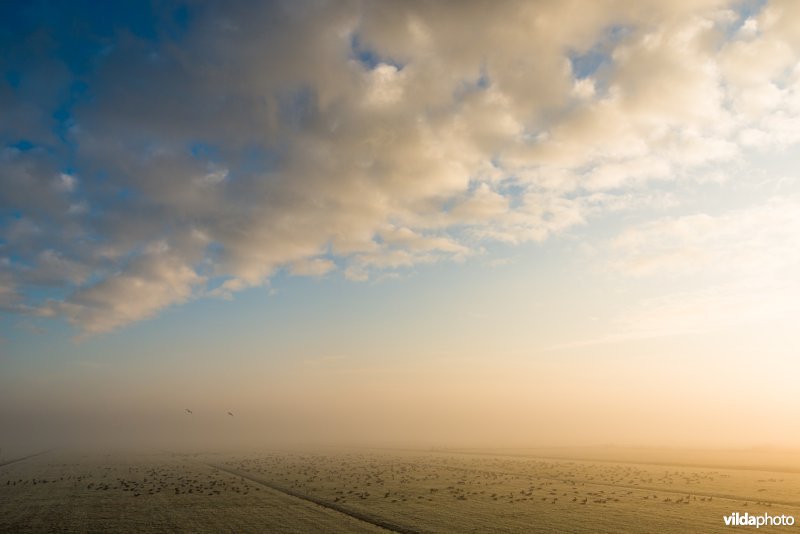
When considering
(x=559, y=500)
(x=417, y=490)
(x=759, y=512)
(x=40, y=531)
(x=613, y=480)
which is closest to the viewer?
(x=40, y=531)

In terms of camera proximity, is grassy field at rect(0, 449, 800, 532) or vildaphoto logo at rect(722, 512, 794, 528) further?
vildaphoto logo at rect(722, 512, 794, 528)

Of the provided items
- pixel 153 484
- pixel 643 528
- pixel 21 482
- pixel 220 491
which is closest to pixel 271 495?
pixel 220 491

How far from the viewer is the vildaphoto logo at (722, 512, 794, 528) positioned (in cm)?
4488

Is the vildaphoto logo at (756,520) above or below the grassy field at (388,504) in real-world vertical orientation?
above

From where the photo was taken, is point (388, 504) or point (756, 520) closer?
point (756, 520)

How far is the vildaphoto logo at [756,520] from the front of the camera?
44.9m

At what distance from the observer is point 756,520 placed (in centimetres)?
4688

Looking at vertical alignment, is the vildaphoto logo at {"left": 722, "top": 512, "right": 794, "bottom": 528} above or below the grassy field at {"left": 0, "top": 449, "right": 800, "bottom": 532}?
above

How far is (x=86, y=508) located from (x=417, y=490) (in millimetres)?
41729

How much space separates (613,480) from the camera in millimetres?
86250

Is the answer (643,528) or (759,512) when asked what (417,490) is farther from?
(759,512)

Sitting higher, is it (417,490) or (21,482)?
(417,490)

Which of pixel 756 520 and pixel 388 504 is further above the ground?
pixel 756 520

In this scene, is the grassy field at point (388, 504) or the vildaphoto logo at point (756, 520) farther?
the vildaphoto logo at point (756, 520)
